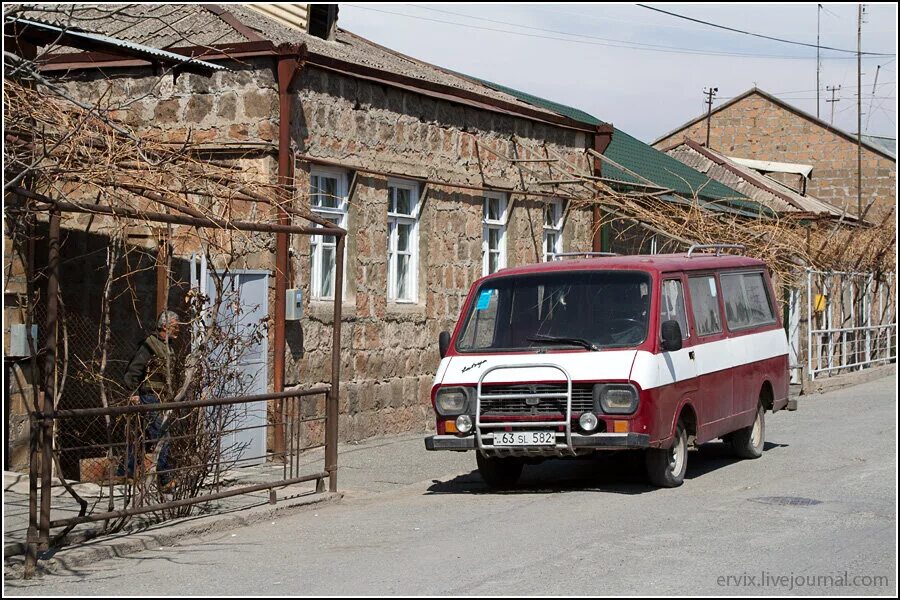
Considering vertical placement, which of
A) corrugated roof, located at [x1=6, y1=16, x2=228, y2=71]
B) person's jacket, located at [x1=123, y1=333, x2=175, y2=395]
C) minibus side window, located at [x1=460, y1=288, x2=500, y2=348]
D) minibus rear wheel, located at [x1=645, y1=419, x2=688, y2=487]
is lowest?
minibus rear wheel, located at [x1=645, y1=419, x2=688, y2=487]

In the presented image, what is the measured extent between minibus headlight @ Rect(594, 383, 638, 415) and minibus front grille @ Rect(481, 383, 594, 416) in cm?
9

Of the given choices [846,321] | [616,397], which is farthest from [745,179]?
[616,397]

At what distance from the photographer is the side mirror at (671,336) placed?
11.9 meters

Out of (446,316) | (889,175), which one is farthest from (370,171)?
(889,175)

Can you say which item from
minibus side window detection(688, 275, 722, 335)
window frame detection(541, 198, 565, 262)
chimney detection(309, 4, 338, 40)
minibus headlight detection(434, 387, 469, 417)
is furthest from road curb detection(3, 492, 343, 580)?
window frame detection(541, 198, 565, 262)

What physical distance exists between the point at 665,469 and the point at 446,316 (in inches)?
277

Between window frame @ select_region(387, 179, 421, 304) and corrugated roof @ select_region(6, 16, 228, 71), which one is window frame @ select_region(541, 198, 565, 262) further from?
corrugated roof @ select_region(6, 16, 228, 71)

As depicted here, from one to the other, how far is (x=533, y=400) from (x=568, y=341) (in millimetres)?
717

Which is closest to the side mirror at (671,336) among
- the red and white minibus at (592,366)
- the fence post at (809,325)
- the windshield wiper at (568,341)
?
the red and white minibus at (592,366)

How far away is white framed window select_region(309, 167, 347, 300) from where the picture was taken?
16.0 m

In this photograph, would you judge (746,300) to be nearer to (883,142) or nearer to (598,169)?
(598,169)

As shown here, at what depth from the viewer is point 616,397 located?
37.6 ft

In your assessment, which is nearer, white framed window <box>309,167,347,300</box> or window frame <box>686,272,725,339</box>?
window frame <box>686,272,725,339</box>

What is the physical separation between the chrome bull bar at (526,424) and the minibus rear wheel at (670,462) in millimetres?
872
